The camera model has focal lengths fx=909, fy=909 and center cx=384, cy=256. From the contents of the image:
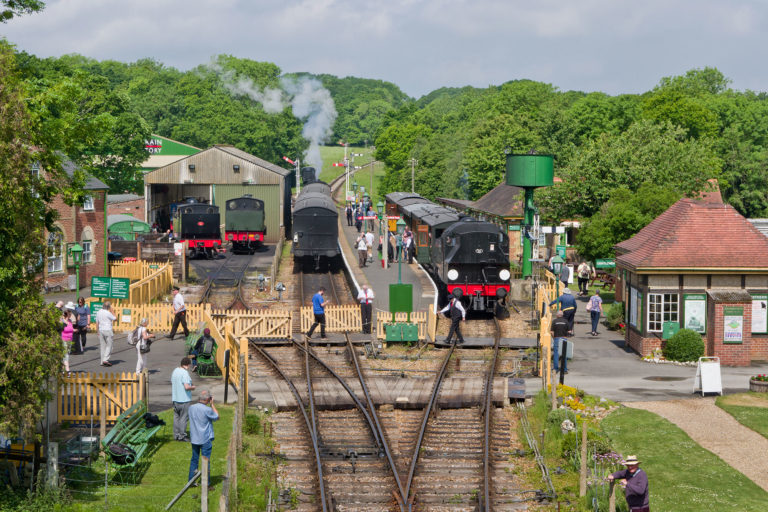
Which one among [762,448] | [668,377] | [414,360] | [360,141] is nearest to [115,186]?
[414,360]

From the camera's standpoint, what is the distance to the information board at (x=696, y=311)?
26578 millimetres

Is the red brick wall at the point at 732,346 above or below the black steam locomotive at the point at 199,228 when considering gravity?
below

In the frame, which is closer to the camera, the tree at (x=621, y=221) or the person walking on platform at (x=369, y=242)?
the tree at (x=621, y=221)

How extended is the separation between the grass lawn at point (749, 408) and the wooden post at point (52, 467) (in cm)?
1321

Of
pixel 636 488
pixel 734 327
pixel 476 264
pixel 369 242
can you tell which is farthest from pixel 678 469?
pixel 369 242

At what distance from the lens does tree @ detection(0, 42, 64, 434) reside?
42.4 feet

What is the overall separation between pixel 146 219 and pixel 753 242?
43111mm

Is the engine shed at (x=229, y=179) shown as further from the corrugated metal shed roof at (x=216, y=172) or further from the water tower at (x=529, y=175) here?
the water tower at (x=529, y=175)

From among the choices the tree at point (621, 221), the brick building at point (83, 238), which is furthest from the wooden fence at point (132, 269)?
the tree at point (621, 221)

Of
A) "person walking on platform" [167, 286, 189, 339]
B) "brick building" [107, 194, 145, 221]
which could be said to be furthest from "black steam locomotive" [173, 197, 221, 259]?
"person walking on platform" [167, 286, 189, 339]

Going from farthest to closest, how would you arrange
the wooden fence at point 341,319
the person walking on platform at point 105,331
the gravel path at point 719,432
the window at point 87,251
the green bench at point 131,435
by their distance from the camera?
the window at point 87,251 → the wooden fence at point 341,319 → the person walking on platform at point 105,331 → the gravel path at point 719,432 → the green bench at point 131,435

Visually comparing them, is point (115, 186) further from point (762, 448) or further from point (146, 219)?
point (762, 448)

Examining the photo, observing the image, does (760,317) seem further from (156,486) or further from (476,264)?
(156,486)

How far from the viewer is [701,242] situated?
27.4 m
